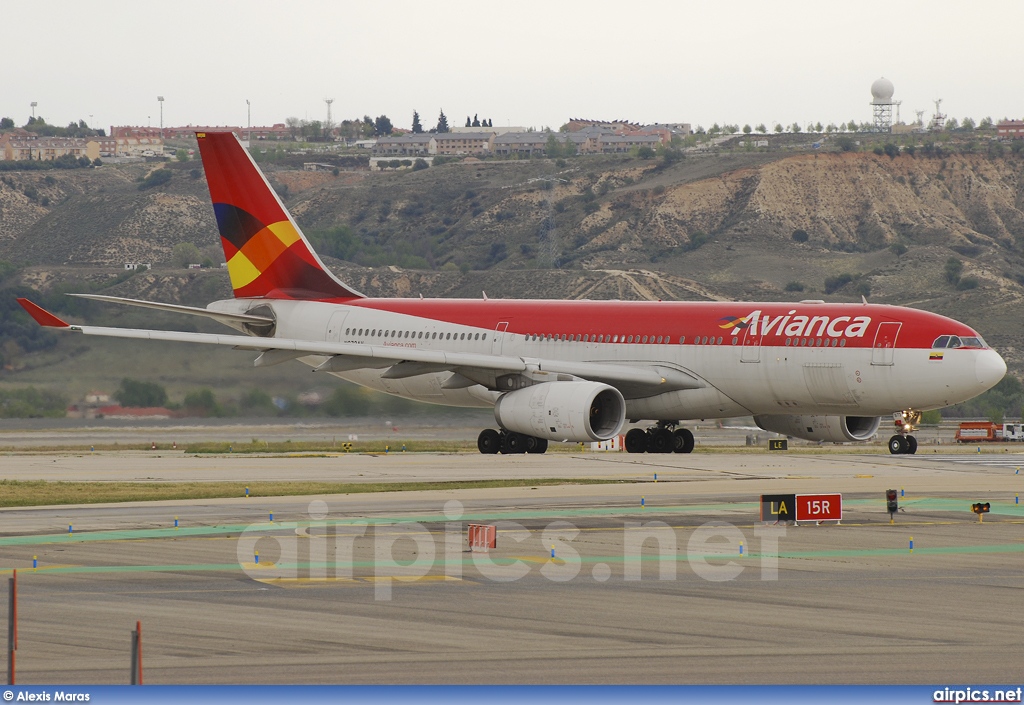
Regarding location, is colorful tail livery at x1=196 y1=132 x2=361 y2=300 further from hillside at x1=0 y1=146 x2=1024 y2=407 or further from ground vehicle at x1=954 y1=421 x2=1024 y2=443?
hillside at x1=0 y1=146 x2=1024 y2=407

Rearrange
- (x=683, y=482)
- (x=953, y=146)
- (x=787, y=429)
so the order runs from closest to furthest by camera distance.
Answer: (x=683, y=482), (x=787, y=429), (x=953, y=146)

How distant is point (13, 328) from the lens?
50.5m

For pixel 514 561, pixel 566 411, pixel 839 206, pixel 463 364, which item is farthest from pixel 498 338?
pixel 839 206

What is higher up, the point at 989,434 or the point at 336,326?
the point at 336,326

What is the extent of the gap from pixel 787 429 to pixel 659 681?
29.6 m

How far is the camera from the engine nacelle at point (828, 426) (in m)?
40.3

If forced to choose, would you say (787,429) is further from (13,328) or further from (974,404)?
(974,404)

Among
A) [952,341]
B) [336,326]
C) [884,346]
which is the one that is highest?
[952,341]

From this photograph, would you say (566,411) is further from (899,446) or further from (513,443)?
(899,446)

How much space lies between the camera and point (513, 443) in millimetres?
41531

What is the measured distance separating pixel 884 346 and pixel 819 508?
38.2ft

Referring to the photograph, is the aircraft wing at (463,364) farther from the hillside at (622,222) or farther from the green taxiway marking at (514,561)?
the hillside at (622,222)

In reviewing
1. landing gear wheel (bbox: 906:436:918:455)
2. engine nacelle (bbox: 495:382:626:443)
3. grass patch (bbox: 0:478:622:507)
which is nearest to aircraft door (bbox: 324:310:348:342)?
engine nacelle (bbox: 495:382:626:443)

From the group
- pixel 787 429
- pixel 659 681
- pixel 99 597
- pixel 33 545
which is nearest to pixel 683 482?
pixel 787 429
